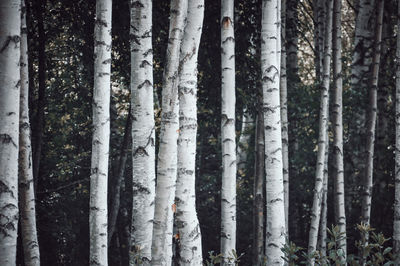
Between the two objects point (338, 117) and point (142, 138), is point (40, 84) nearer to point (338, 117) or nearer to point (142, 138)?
point (142, 138)

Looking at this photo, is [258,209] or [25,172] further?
[258,209]

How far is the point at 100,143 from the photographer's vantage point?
4.66 m

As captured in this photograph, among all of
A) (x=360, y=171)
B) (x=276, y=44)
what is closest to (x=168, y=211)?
(x=276, y=44)

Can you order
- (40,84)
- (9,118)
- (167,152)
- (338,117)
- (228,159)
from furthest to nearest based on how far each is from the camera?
(338,117) < (40,84) < (228,159) < (167,152) < (9,118)

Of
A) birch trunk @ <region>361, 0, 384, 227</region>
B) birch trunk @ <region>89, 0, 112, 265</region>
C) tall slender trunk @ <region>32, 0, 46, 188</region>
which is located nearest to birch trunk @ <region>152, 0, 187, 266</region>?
birch trunk @ <region>89, 0, 112, 265</region>

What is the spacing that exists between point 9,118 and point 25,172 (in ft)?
3.88

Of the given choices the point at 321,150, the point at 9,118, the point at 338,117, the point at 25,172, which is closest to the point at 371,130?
the point at 338,117

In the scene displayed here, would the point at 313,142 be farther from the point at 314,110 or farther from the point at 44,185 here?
the point at 44,185

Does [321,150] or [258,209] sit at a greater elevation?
[321,150]

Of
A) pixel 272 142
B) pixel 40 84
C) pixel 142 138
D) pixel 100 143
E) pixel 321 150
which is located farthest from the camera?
pixel 321 150

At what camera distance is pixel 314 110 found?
970cm

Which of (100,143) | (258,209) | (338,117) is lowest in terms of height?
(258,209)

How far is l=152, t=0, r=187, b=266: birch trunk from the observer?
343cm

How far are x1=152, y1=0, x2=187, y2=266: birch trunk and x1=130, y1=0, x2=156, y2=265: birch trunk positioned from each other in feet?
2.08
